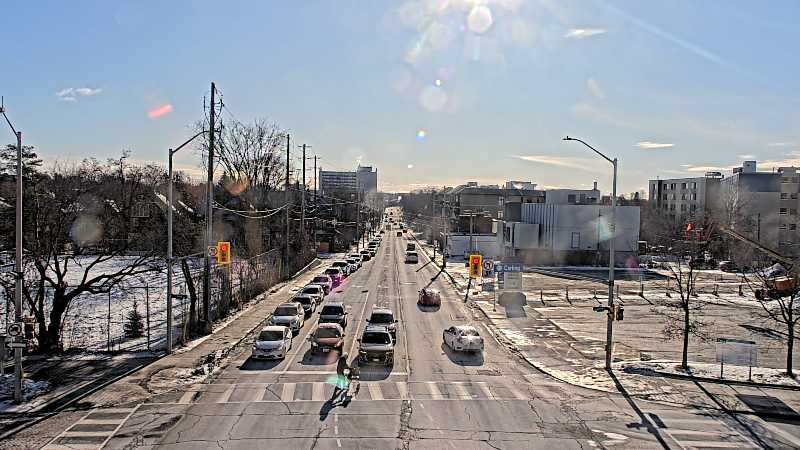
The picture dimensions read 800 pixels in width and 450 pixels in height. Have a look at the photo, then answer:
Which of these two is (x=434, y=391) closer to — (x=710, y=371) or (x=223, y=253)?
(x=710, y=371)

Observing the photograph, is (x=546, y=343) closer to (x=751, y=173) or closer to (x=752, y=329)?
(x=752, y=329)

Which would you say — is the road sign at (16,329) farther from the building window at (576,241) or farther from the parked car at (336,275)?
the building window at (576,241)

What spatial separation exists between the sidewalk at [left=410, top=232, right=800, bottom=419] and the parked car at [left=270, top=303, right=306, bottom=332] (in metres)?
10.1

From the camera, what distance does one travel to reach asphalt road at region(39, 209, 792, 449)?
52.6ft

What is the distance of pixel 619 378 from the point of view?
23438 millimetres

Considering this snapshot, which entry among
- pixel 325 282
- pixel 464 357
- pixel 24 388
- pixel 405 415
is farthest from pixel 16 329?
pixel 325 282

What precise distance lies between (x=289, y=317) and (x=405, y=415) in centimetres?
1467

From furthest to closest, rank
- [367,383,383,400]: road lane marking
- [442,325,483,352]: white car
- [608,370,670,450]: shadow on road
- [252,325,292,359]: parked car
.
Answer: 1. [442,325,483,352]: white car
2. [252,325,292,359]: parked car
3. [367,383,383,400]: road lane marking
4. [608,370,670,450]: shadow on road

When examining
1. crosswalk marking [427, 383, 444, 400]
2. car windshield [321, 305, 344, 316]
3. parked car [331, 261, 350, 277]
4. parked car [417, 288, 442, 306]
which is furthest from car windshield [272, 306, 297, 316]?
parked car [331, 261, 350, 277]

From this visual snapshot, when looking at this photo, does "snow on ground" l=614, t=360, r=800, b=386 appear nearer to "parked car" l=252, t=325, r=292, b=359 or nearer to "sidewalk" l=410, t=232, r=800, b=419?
"sidewalk" l=410, t=232, r=800, b=419

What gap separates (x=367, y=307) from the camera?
139 ft

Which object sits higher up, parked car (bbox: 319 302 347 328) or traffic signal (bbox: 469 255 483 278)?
traffic signal (bbox: 469 255 483 278)

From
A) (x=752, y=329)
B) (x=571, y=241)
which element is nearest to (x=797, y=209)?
(x=571, y=241)

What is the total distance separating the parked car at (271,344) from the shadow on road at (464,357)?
6.89m
